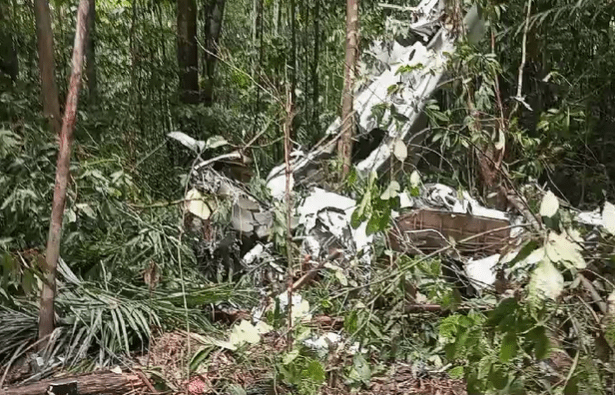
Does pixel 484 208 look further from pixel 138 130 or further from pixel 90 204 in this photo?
pixel 138 130

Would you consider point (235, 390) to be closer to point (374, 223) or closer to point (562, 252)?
point (374, 223)

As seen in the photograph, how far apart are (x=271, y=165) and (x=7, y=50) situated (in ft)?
7.84

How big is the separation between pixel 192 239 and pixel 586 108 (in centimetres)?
310

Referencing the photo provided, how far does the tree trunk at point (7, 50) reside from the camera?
5094mm

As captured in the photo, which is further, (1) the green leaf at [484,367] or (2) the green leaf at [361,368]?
(2) the green leaf at [361,368]

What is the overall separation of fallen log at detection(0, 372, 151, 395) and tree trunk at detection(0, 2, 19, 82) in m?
3.23

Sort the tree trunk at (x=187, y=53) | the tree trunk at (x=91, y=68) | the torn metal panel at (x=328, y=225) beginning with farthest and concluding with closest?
the tree trunk at (x=187, y=53) → the tree trunk at (x=91, y=68) → the torn metal panel at (x=328, y=225)

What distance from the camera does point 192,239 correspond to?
13.5 ft

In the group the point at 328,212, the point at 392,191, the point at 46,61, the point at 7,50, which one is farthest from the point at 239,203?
the point at 7,50

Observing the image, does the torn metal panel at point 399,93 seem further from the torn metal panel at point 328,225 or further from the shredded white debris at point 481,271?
the shredded white debris at point 481,271

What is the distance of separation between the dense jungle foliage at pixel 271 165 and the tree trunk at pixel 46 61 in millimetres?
114

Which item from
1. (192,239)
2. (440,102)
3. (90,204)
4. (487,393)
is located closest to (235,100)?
(440,102)

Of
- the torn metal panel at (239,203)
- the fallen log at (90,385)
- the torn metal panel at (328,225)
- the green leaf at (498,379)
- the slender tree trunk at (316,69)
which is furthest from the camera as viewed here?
the slender tree trunk at (316,69)

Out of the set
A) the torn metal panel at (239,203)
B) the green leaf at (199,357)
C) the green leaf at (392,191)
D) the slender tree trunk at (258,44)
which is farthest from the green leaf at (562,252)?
the slender tree trunk at (258,44)
